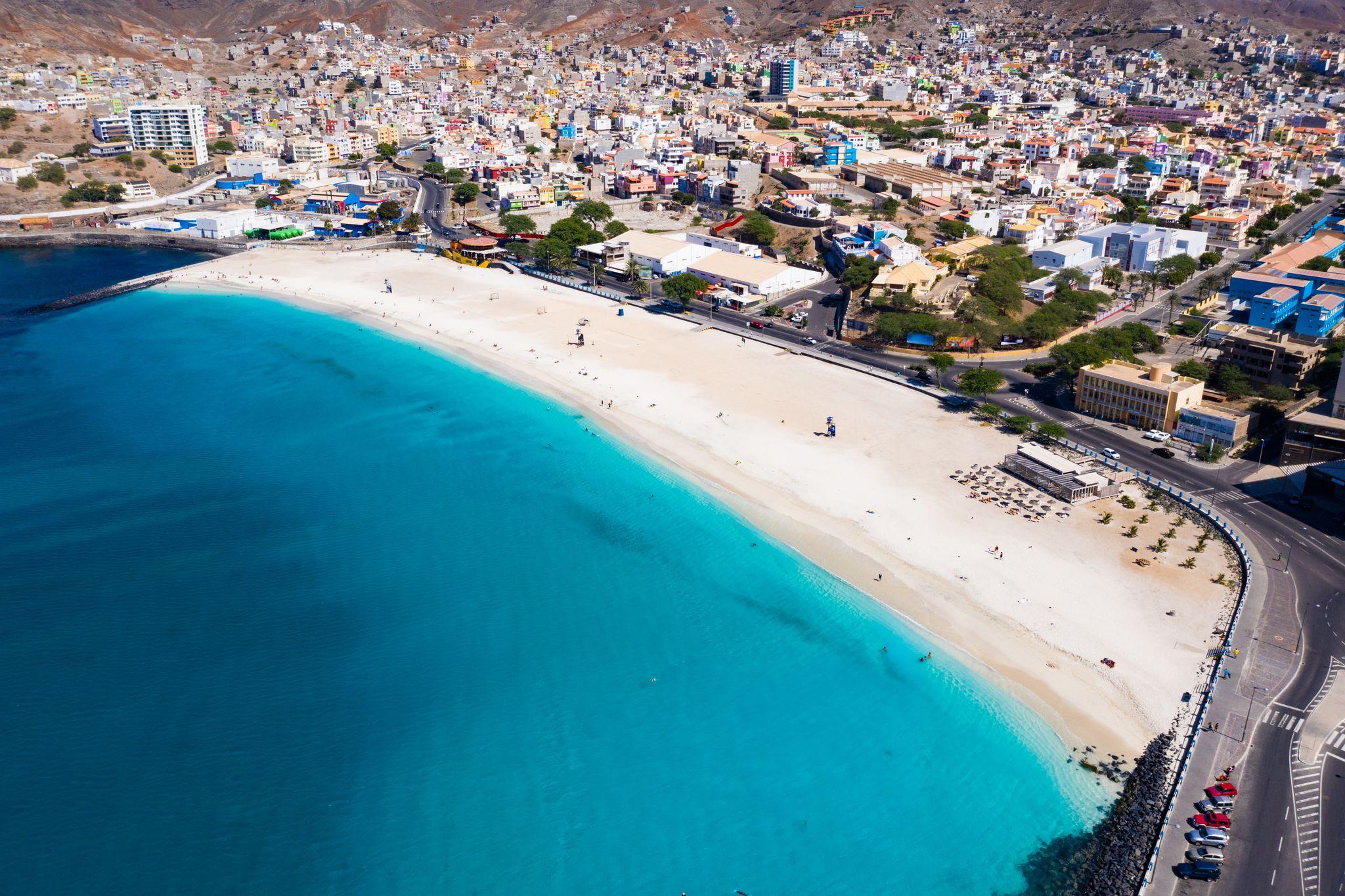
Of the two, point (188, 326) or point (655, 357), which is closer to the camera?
point (655, 357)

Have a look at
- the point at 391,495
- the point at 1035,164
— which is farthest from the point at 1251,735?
the point at 1035,164

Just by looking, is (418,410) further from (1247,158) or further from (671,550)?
(1247,158)

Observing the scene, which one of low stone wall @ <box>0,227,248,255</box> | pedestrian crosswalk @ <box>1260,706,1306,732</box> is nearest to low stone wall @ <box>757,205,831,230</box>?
low stone wall @ <box>0,227,248,255</box>

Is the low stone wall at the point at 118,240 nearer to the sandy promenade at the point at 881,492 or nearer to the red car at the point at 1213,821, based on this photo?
the sandy promenade at the point at 881,492

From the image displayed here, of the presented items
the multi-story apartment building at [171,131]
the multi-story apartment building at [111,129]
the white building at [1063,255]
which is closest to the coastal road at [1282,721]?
the white building at [1063,255]

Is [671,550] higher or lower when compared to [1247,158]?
lower

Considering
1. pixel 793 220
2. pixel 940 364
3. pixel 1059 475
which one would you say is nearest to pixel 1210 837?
pixel 1059 475

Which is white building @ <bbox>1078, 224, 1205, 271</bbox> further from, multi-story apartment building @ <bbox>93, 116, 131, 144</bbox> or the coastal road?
Answer: multi-story apartment building @ <bbox>93, 116, 131, 144</bbox>
